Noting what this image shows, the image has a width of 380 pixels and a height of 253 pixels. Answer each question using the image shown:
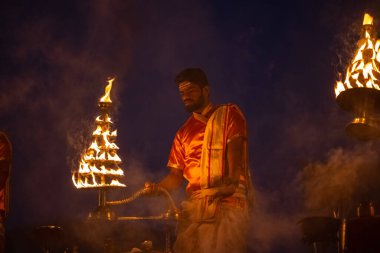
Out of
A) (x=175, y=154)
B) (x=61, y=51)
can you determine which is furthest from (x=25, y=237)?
(x=175, y=154)

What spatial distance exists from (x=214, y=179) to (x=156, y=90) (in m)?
7.97

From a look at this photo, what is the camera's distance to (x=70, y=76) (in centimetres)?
1166

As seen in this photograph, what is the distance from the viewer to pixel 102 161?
9.34 metres

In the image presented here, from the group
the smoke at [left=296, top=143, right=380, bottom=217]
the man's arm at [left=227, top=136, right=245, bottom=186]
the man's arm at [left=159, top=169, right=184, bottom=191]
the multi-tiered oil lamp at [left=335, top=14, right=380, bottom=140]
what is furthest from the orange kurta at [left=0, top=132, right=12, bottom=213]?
the smoke at [left=296, top=143, right=380, bottom=217]

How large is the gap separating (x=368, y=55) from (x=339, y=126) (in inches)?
151

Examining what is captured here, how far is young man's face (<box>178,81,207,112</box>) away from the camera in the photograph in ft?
14.8

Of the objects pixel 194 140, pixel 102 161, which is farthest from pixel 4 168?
pixel 102 161

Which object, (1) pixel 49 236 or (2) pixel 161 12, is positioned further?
(2) pixel 161 12

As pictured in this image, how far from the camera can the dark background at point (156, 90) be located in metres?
10.1

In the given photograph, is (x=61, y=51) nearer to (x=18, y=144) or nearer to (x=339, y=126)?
(x=18, y=144)

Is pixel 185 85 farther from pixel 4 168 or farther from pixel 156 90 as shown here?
pixel 156 90

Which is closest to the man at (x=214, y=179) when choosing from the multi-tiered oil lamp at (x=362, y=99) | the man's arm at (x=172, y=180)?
the man's arm at (x=172, y=180)

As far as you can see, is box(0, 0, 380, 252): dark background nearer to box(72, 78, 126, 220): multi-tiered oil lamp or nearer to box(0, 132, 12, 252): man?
box(72, 78, 126, 220): multi-tiered oil lamp

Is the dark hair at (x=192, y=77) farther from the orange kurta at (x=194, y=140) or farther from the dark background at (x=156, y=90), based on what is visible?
the dark background at (x=156, y=90)
